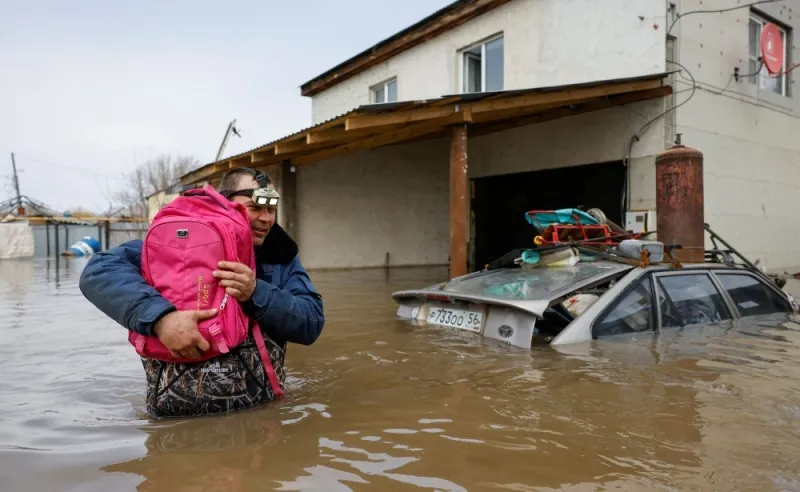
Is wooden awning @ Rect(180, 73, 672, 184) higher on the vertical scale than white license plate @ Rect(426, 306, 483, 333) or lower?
higher

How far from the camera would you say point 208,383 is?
262 centimetres

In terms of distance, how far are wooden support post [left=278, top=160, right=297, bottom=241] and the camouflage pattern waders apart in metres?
10.7

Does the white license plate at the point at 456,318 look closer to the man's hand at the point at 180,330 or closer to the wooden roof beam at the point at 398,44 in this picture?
the man's hand at the point at 180,330

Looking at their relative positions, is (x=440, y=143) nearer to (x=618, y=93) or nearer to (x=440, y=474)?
(x=618, y=93)

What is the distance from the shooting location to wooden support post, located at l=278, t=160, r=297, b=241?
13281 millimetres

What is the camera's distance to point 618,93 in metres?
9.10

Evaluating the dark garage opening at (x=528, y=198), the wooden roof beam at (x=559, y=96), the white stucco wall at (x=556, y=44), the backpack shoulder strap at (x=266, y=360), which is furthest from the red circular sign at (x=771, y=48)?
the backpack shoulder strap at (x=266, y=360)

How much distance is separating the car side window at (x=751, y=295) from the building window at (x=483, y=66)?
737cm

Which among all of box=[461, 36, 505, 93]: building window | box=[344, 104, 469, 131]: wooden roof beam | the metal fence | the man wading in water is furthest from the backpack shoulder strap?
the metal fence

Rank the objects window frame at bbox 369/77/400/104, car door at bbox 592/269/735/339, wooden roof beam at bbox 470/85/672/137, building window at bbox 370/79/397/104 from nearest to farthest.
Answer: car door at bbox 592/269/735/339 < wooden roof beam at bbox 470/85/672/137 < window frame at bbox 369/77/400/104 < building window at bbox 370/79/397/104

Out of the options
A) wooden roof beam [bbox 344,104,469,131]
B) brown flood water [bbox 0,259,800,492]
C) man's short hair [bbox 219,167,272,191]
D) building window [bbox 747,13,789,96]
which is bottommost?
brown flood water [bbox 0,259,800,492]

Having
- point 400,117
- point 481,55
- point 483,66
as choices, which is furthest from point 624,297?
point 481,55

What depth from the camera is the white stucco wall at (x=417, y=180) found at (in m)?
9.91

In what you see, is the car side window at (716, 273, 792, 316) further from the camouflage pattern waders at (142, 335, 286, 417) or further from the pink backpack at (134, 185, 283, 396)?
the pink backpack at (134, 185, 283, 396)
